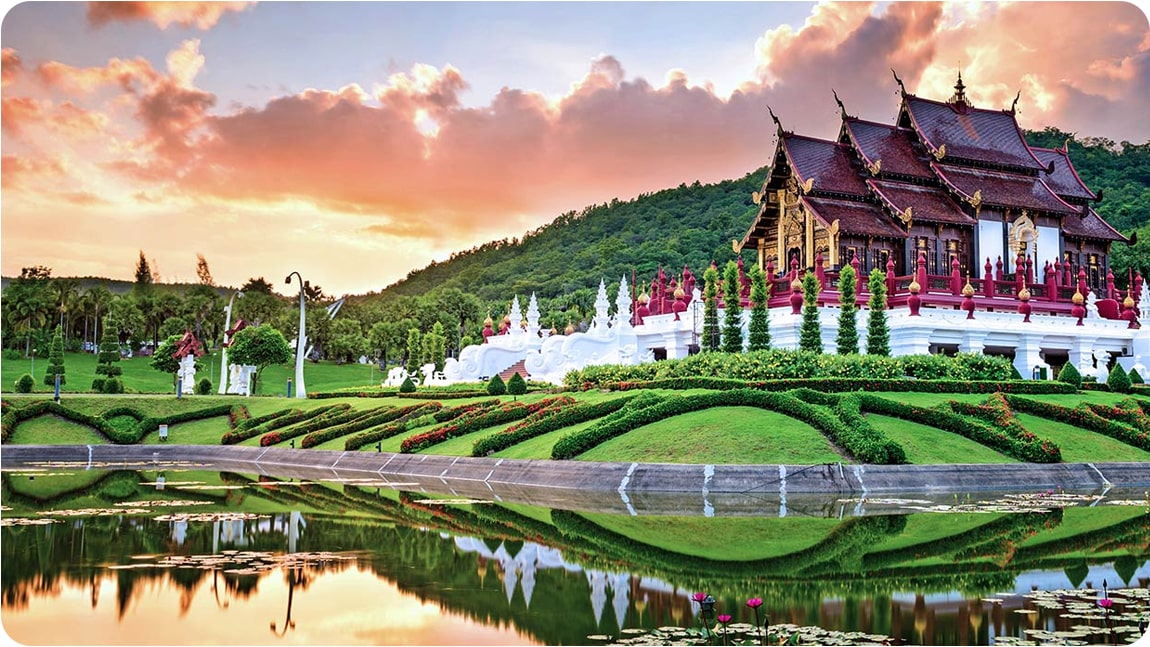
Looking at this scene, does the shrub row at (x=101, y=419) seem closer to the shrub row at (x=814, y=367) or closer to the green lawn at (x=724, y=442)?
the shrub row at (x=814, y=367)

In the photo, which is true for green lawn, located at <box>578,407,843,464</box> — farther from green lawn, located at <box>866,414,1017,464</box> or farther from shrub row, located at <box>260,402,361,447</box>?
shrub row, located at <box>260,402,361,447</box>

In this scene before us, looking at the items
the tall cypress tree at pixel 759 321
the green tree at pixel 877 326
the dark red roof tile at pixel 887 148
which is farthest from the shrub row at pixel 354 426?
the dark red roof tile at pixel 887 148

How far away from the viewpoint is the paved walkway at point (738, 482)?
22.1 meters

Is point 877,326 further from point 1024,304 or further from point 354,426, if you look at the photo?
point 354,426

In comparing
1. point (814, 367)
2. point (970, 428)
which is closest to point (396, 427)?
point (814, 367)

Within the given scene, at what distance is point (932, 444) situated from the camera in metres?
25.8

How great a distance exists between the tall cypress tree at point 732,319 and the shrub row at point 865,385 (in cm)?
527

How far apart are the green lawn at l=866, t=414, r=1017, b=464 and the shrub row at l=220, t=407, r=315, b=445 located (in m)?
21.7

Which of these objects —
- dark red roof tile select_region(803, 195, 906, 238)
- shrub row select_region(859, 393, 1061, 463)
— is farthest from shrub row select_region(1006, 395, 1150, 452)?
dark red roof tile select_region(803, 195, 906, 238)

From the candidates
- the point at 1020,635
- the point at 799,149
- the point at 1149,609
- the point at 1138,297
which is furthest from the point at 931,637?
the point at 1138,297

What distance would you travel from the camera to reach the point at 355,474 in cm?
3041

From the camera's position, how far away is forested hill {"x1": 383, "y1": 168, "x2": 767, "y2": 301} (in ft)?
293

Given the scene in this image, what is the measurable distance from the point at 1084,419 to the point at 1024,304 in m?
12.6

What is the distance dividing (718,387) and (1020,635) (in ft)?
68.5
